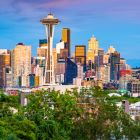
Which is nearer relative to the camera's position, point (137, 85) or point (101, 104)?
point (101, 104)

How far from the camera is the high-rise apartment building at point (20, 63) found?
509 feet

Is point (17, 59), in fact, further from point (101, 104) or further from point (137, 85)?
point (101, 104)

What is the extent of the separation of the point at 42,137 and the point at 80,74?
133809 mm

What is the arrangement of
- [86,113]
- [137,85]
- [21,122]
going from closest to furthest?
[21,122] → [86,113] → [137,85]

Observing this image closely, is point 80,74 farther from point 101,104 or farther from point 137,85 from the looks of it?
point 101,104

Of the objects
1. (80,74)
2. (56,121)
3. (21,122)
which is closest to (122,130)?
(56,121)

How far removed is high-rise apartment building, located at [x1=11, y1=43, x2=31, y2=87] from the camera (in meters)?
155

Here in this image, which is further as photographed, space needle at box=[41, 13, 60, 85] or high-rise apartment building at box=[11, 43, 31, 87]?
high-rise apartment building at box=[11, 43, 31, 87]

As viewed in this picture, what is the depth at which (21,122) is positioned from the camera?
22219 mm

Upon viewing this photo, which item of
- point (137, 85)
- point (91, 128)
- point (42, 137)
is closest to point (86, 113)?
point (91, 128)

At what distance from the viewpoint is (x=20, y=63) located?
156750 millimetres

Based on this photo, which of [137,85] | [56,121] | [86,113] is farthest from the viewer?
[137,85]

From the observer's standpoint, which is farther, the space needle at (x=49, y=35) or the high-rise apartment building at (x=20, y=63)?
the high-rise apartment building at (x=20, y=63)

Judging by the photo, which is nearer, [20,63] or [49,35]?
[49,35]
